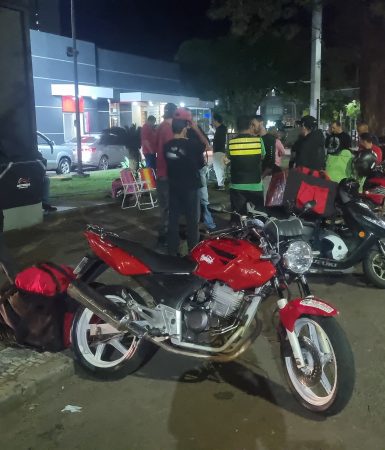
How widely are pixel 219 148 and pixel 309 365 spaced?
30.4 ft

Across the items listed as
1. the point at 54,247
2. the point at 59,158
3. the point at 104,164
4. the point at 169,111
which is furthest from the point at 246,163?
the point at 104,164

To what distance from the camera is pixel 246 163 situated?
22.8 feet

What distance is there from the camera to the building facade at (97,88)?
29.3m

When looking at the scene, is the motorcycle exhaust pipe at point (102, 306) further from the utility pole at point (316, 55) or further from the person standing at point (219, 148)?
the utility pole at point (316, 55)

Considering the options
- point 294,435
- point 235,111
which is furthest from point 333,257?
point 235,111

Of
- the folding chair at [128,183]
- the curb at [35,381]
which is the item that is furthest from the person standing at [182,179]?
the folding chair at [128,183]

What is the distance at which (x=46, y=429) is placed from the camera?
343 centimetres

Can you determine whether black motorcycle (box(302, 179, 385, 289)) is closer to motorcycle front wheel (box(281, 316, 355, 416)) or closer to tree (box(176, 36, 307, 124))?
motorcycle front wheel (box(281, 316, 355, 416))

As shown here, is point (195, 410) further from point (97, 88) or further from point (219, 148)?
point (97, 88)

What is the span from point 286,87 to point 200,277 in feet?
105

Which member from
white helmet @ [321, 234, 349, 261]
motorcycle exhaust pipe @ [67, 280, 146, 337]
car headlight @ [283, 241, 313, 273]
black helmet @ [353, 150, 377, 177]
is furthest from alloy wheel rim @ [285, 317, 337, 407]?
black helmet @ [353, 150, 377, 177]

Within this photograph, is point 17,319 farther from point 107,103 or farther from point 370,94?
point 107,103

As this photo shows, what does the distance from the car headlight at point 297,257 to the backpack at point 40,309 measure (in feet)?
5.59

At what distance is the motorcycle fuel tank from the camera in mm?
3498
